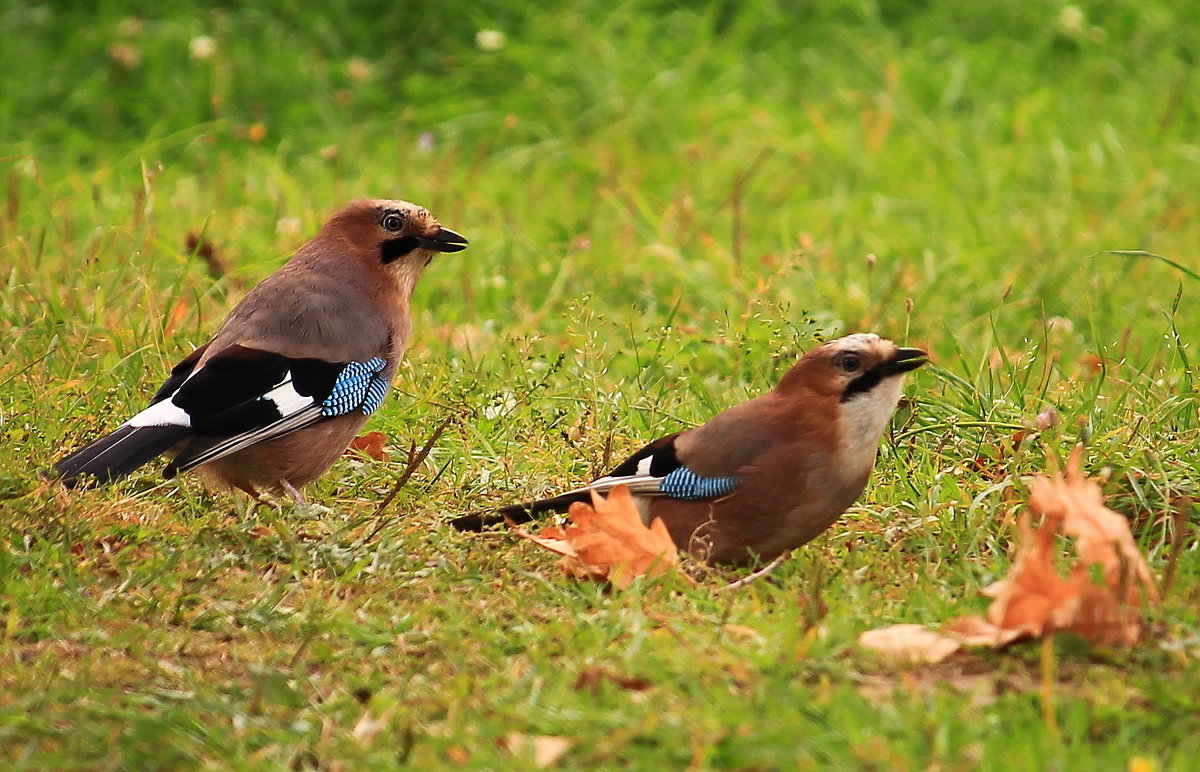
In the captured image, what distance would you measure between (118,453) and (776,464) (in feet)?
5.76

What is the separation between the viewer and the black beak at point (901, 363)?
4.27 metres

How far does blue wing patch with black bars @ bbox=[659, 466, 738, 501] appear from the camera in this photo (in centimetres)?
421

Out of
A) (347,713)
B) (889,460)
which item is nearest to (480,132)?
(889,460)

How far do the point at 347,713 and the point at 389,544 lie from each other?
962 millimetres

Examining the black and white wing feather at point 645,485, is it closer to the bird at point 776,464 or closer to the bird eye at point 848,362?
the bird at point 776,464

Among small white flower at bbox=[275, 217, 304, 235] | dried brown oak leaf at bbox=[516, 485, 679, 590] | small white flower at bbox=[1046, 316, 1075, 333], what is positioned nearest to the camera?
dried brown oak leaf at bbox=[516, 485, 679, 590]

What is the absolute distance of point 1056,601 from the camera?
3.30 meters

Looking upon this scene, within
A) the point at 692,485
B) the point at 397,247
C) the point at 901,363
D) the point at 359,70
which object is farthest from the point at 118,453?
the point at 359,70

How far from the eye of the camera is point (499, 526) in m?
4.41

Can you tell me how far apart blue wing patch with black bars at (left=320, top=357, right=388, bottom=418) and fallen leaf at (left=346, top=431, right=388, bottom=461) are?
25 cm

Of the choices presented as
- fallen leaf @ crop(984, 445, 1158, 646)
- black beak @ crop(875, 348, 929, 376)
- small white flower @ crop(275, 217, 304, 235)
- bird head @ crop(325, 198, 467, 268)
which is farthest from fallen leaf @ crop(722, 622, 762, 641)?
small white flower @ crop(275, 217, 304, 235)

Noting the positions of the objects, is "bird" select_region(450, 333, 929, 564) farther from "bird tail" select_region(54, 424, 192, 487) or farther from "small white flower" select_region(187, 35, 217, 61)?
"small white flower" select_region(187, 35, 217, 61)

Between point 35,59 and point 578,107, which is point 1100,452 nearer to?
point 578,107

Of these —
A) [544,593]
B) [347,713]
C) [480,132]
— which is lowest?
[480,132]
